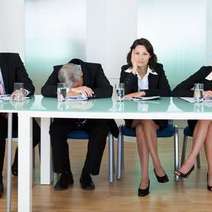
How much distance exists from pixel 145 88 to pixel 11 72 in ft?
3.51

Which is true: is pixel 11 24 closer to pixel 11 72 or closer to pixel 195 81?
pixel 11 72

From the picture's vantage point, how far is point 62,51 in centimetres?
591

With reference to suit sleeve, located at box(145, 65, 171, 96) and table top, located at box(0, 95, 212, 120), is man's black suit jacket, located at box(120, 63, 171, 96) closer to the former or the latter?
suit sleeve, located at box(145, 65, 171, 96)

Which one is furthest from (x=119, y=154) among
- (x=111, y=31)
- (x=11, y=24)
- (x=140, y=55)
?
(x=11, y=24)

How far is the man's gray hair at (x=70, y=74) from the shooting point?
12.0ft

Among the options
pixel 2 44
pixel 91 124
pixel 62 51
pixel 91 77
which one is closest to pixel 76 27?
pixel 62 51

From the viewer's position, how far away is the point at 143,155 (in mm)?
3506

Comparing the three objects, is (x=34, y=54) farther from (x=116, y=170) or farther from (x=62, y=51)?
(x=116, y=170)

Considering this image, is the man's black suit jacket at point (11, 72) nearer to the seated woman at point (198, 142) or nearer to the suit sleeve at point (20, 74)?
the suit sleeve at point (20, 74)

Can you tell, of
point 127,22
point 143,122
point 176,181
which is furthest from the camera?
point 127,22

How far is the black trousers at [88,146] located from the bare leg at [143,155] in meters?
0.25

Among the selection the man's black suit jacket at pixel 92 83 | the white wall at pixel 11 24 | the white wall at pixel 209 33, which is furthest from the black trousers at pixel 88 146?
the white wall at pixel 209 33

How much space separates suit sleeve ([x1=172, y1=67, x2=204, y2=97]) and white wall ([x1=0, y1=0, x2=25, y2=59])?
262cm

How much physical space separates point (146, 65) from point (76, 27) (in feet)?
6.94
